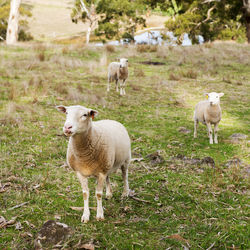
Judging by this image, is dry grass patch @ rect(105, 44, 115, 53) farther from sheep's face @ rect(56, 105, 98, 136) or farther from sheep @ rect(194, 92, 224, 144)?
sheep's face @ rect(56, 105, 98, 136)

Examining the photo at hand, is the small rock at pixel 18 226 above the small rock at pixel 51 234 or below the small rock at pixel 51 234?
below

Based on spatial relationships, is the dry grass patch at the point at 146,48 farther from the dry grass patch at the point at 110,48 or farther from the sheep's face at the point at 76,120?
the sheep's face at the point at 76,120

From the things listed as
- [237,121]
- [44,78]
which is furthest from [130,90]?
[237,121]

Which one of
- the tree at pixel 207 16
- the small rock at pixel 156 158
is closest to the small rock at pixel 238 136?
the small rock at pixel 156 158

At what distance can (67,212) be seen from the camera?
171 inches

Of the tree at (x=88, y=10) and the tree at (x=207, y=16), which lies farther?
the tree at (x=88, y=10)

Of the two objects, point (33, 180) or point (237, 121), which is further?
point (237, 121)

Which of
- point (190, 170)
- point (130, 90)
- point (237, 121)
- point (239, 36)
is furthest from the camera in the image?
point (239, 36)

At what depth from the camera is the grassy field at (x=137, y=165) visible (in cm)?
390

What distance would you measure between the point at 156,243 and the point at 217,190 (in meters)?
1.96

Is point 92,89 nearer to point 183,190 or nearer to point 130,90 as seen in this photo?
point 130,90

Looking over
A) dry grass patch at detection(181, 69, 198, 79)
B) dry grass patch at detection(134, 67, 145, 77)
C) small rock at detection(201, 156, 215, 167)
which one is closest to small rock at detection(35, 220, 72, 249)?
small rock at detection(201, 156, 215, 167)

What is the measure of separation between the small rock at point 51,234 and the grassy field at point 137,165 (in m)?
0.11

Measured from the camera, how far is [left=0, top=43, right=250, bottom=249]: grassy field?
3.90 metres
